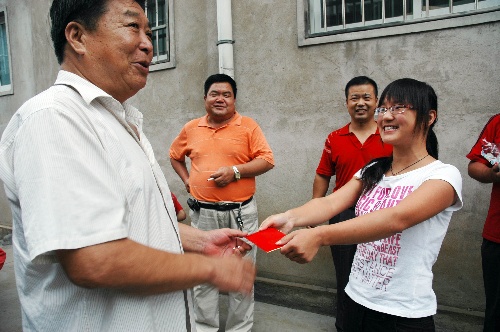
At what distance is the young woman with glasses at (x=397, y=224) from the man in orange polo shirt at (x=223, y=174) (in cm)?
153

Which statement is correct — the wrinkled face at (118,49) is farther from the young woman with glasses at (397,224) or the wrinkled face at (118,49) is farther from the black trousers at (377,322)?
the black trousers at (377,322)

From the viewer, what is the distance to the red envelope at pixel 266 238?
1.59 m

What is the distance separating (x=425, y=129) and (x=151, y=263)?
5.39ft

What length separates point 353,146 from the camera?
3.50 meters

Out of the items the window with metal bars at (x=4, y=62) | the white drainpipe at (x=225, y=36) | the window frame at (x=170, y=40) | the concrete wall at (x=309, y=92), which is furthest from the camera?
the window with metal bars at (x=4, y=62)

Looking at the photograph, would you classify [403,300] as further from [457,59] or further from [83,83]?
[457,59]

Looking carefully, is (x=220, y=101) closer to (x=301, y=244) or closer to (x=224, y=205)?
(x=224, y=205)

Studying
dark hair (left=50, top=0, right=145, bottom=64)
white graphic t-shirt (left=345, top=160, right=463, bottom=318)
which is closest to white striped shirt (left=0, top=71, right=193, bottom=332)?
dark hair (left=50, top=0, right=145, bottom=64)

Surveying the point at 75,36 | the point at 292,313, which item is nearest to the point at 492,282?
the point at 292,313

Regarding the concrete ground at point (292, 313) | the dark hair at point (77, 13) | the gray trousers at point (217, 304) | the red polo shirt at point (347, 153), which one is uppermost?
the dark hair at point (77, 13)

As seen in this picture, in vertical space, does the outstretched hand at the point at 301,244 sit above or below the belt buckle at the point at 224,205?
above

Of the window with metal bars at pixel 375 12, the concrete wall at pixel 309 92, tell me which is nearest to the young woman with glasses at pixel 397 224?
the concrete wall at pixel 309 92

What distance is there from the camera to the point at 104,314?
1.17 metres

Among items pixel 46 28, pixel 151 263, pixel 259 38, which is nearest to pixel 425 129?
pixel 151 263
